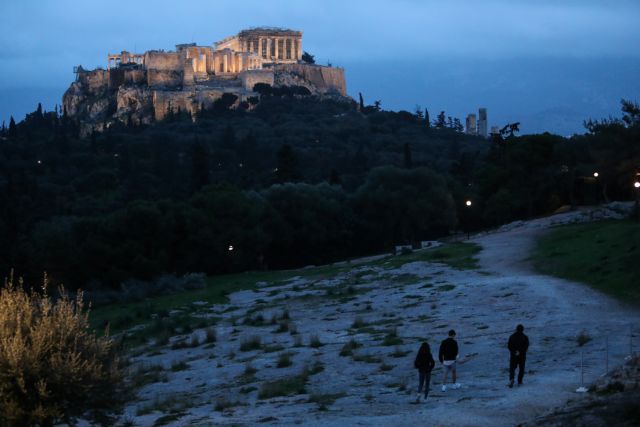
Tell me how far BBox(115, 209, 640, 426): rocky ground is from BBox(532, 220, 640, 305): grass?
811 mm

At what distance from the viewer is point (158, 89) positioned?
514 feet

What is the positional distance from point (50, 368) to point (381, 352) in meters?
10.8

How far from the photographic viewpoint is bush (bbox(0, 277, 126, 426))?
15039 millimetres

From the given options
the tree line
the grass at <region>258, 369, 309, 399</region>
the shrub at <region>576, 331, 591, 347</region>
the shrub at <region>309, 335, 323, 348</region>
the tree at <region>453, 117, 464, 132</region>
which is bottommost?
the grass at <region>258, 369, 309, 399</region>

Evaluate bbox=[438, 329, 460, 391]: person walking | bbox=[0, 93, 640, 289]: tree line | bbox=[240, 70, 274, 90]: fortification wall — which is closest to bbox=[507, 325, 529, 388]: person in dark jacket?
bbox=[438, 329, 460, 391]: person walking

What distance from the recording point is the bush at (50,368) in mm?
15039

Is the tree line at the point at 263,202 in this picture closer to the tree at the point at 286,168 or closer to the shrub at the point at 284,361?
the tree at the point at 286,168

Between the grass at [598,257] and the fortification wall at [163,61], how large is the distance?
412 ft

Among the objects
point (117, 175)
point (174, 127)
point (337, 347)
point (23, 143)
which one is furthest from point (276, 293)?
point (174, 127)

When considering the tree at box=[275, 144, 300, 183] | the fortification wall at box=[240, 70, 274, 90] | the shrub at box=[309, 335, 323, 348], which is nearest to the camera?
the shrub at box=[309, 335, 323, 348]

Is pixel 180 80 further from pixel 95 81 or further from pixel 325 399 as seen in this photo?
pixel 325 399

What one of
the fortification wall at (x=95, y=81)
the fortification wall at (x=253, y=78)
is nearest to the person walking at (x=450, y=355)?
the fortification wall at (x=253, y=78)

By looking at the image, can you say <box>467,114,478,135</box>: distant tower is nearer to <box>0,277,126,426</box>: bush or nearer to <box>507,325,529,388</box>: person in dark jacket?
<box>507,325,529,388</box>: person in dark jacket

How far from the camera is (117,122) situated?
144250mm
